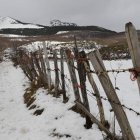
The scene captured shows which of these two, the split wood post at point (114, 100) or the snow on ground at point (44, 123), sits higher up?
the split wood post at point (114, 100)

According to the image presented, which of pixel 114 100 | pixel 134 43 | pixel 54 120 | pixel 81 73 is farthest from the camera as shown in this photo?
pixel 54 120

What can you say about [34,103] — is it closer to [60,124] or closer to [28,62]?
[60,124]

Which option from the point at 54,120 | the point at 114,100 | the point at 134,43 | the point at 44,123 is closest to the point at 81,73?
the point at 114,100

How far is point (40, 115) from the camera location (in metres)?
11.1

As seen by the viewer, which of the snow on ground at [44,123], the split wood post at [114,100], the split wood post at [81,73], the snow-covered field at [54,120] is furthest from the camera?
the snow on ground at [44,123]

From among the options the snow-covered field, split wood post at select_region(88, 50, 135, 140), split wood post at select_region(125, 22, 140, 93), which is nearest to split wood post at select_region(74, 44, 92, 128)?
the snow-covered field

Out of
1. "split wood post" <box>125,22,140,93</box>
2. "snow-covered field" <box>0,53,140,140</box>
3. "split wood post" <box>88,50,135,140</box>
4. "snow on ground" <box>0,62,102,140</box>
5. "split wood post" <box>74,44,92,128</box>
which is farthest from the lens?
"snow on ground" <box>0,62,102,140</box>

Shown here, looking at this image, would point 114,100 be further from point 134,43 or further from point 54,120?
point 54,120

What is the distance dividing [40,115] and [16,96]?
208 inches

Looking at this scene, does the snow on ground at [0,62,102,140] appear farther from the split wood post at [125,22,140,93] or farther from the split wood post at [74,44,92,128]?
the split wood post at [125,22,140,93]

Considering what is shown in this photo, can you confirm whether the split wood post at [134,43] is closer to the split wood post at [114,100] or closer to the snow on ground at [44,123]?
the split wood post at [114,100]

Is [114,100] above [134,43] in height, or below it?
below

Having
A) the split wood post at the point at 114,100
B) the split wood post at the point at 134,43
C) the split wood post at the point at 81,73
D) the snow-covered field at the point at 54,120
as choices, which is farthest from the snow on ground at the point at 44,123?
the split wood post at the point at 134,43

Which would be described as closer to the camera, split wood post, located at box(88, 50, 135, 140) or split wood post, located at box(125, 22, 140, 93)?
split wood post, located at box(125, 22, 140, 93)
